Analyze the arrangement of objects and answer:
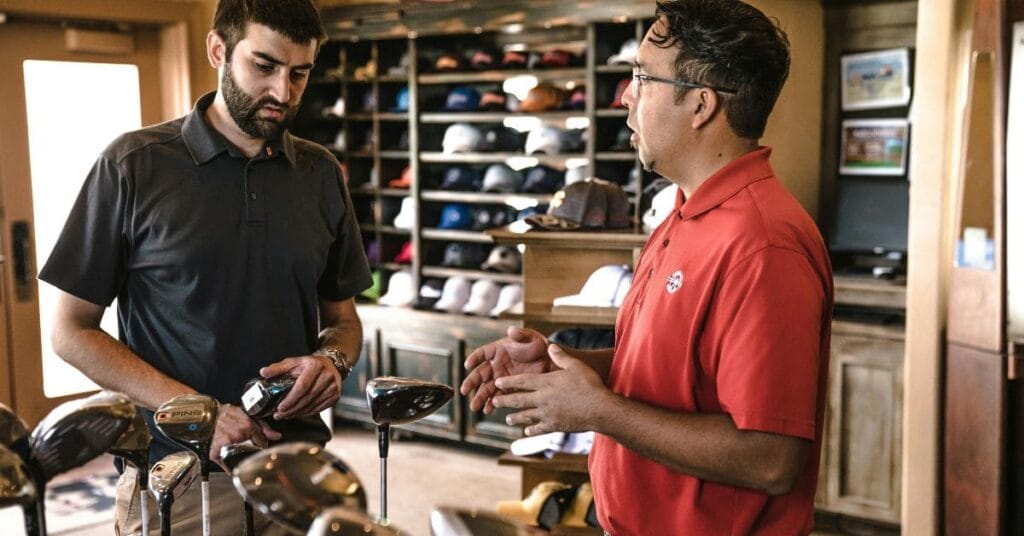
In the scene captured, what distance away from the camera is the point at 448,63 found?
6.01 m

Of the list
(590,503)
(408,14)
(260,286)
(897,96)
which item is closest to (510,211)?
(408,14)

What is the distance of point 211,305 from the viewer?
211cm

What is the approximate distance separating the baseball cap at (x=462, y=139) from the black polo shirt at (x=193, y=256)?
3812 mm

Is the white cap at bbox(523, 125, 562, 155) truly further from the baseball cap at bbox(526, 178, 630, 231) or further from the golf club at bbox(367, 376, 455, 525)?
the golf club at bbox(367, 376, 455, 525)

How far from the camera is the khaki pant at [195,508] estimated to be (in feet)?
6.48

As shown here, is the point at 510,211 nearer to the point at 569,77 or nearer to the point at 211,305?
the point at 569,77

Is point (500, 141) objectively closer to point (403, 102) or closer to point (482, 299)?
point (403, 102)

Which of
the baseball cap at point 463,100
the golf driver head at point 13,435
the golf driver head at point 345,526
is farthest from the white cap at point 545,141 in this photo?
the golf driver head at point 345,526

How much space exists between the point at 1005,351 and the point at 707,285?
2259 mm

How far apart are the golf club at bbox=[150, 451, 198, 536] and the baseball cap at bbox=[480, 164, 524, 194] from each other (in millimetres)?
4443

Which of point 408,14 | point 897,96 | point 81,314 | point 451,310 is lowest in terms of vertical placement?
point 451,310

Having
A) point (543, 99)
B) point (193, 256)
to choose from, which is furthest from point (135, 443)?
point (543, 99)

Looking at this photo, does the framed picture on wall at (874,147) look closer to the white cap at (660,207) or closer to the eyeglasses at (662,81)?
the white cap at (660,207)

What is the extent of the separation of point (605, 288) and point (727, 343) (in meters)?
2.13
